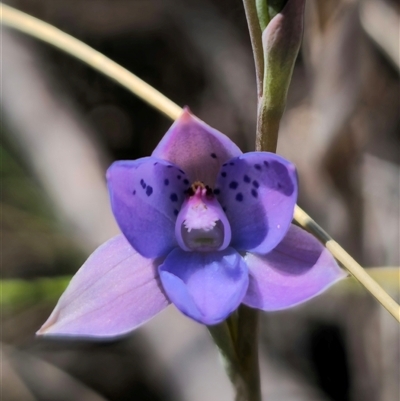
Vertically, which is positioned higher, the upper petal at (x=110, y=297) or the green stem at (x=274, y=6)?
the green stem at (x=274, y=6)

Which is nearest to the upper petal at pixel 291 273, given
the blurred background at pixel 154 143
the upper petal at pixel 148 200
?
the upper petal at pixel 148 200

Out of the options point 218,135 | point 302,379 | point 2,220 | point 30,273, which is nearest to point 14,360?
point 30,273

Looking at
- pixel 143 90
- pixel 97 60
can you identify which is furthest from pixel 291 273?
pixel 97 60

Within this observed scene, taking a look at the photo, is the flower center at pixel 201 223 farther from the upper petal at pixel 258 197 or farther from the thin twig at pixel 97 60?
the thin twig at pixel 97 60

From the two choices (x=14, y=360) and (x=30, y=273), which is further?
(x=30, y=273)

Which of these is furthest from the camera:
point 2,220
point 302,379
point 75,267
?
point 2,220

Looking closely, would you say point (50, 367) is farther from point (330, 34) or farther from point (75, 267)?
point (330, 34)
